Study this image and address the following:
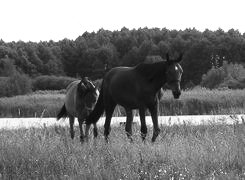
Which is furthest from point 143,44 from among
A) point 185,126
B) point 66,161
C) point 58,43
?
point 66,161

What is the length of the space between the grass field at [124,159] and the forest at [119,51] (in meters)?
54.3

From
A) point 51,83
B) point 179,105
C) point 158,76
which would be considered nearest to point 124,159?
point 158,76

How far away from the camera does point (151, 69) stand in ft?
28.1

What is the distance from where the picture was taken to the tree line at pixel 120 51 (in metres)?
68.6

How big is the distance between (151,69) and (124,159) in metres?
1.67

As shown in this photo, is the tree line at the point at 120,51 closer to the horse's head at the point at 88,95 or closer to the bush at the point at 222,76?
the bush at the point at 222,76

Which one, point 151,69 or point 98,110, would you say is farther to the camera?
point 98,110

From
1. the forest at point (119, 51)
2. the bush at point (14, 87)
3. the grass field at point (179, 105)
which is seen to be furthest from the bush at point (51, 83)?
the grass field at point (179, 105)

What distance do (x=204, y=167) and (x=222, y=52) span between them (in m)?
63.5

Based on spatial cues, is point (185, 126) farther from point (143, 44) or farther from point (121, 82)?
point (143, 44)

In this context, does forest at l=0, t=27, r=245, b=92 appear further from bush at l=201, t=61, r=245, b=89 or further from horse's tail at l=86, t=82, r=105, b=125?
horse's tail at l=86, t=82, r=105, b=125

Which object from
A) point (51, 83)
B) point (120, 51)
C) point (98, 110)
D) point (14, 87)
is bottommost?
point (51, 83)

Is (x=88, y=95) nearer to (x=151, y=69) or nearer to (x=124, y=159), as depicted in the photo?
(x=151, y=69)

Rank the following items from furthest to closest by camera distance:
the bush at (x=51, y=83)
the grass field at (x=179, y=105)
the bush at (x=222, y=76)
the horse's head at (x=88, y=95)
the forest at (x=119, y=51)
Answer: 1. the forest at (x=119, y=51)
2. the bush at (x=51, y=83)
3. the bush at (x=222, y=76)
4. the grass field at (x=179, y=105)
5. the horse's head at (x=88, y=95)
